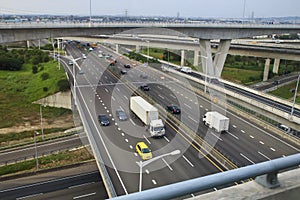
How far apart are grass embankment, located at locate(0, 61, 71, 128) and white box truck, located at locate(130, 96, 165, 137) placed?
15.2 meters

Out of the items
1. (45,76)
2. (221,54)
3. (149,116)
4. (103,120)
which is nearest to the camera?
(149,116)

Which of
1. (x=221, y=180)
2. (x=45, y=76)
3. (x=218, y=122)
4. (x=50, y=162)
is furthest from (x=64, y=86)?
(x=221, y=180)

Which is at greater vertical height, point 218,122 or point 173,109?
point 218,122

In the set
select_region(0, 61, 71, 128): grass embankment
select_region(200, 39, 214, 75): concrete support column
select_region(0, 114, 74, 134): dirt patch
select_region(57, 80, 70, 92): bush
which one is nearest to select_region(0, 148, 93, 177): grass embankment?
select_region(0, 114, 74, 134): dirt patch

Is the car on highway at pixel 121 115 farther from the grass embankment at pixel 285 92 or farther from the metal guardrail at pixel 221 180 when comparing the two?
the grass embankment at pixel 285 92

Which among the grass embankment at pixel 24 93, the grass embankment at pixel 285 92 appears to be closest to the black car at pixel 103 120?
the grass embankment at pixel 24 93

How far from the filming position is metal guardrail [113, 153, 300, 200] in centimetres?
209

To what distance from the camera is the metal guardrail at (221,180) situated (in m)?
2.09

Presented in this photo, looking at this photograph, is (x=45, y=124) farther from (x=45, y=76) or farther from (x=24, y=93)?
(x=45, y=76)

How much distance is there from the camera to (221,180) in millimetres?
2373

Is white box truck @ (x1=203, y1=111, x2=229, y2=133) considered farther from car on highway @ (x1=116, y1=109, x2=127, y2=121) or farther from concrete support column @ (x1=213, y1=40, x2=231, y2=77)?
concrete support column @ (x1=213, y1=40, x2=231, y2=77)

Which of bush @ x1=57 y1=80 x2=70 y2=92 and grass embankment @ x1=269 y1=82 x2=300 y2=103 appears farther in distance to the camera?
grass embankment @ x1=269 y1=82 x2=300 y2=103

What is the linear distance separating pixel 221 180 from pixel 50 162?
73.9ft

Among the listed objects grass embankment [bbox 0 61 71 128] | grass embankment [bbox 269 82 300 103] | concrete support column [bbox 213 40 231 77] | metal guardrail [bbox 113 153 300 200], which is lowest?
grass embankment [bbox 0 61 71 128]
